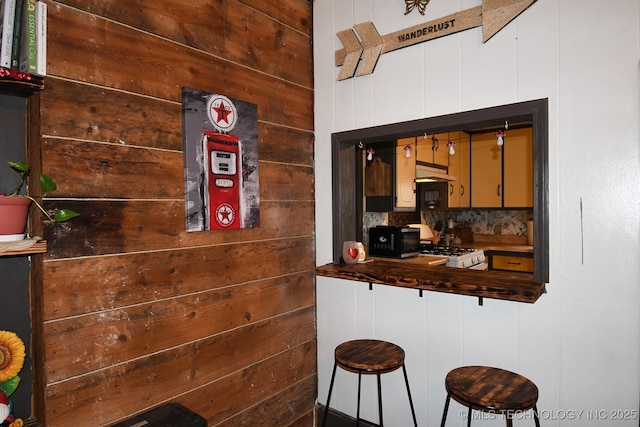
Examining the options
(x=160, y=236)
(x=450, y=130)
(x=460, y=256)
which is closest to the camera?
(x=160, y=236)

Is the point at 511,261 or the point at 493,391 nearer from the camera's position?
the point at 493,391

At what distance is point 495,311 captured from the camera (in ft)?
6.05

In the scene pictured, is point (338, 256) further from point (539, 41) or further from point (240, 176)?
point (539, 41)

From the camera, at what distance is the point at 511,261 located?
13.8 feet

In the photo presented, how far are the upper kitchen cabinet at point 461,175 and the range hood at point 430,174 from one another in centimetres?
35

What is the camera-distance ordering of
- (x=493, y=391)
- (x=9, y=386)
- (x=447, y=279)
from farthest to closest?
(x=447, y=279) < (x=493, y=391) < (x=9, y=386)

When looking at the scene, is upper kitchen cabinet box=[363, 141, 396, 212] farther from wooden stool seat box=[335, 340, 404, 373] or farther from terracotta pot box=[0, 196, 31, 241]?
terracotta pot box=[0, 196, 31, 241]

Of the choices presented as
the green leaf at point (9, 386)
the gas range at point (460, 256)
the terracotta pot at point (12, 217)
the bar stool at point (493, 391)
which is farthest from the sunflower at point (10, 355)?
the gas range at point (460, 256)

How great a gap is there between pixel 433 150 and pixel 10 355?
4218 mm

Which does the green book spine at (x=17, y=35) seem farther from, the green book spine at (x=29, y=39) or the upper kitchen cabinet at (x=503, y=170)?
the upper kitchen cabinet at (x=503, y=170)

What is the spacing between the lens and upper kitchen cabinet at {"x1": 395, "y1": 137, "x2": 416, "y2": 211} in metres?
3.92

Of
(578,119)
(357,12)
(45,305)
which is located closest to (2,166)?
(45,305)

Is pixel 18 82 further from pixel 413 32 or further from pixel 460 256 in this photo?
pixel 460 256

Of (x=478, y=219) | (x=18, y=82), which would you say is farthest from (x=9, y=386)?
(x=478, y=219)
